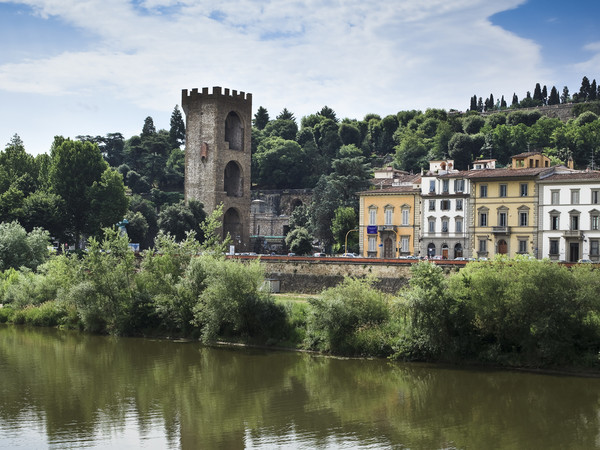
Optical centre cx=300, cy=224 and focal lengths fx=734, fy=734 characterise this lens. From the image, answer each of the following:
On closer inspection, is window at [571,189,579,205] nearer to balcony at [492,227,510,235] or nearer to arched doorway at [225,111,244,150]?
balcony at [492,227,510,235]

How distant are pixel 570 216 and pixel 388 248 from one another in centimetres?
1269

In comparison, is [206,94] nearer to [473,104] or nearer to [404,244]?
[404,244]

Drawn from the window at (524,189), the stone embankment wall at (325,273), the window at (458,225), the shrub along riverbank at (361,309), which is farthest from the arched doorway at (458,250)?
the shrub along riverbank at (361,309)

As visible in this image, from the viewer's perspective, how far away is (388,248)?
51594 millimetres

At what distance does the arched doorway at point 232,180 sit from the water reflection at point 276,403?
39.1m

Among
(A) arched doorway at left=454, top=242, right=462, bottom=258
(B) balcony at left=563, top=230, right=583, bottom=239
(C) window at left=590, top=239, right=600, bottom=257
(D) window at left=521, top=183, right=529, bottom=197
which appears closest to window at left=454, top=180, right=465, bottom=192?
(A) arched doorway at left=454, top=242, right=462, bottom=258

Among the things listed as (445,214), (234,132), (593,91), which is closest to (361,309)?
(445,214)

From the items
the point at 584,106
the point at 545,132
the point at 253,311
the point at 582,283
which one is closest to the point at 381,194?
the point at 253,311

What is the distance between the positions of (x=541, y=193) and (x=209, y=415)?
1217 inches

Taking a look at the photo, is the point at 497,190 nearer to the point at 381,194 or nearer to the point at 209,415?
the point at 381,194

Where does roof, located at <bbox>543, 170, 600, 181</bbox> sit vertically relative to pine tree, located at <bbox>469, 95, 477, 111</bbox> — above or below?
below

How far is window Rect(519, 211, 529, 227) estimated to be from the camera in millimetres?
45969

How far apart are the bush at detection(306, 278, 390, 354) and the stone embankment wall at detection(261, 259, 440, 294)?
840cm

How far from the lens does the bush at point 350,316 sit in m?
28.4
